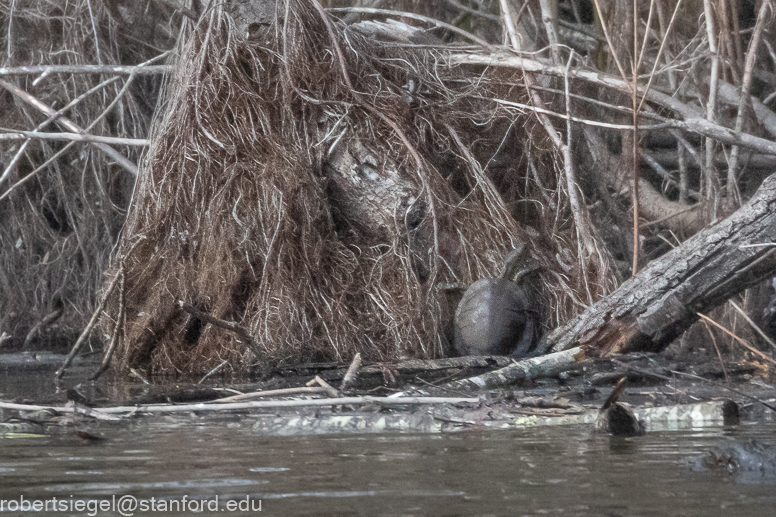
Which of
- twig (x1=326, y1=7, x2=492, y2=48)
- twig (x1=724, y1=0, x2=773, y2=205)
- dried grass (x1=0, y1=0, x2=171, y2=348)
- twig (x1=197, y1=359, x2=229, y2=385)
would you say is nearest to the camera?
twig (x1=197, y1=359, x2=229, y2=385)

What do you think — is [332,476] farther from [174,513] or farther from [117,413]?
[117,413]

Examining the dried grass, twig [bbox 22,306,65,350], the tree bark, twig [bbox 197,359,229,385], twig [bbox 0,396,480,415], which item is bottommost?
twig [bbox 197,359,229,385]

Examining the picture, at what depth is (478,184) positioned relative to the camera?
5754 millimetres

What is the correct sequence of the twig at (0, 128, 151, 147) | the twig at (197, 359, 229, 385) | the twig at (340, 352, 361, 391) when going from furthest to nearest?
the twig at (0, 128, 151, 147) → the twig at (197, 359, 229, 385) → the twig at (340, 352, 361, 391)

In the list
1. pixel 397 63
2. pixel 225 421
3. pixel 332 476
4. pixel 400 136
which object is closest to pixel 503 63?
pixel 397 63

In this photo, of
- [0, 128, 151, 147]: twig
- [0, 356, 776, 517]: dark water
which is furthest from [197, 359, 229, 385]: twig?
[0, 356, 776, 517]: dark water

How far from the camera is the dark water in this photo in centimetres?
151

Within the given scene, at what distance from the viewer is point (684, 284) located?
12.9 ft

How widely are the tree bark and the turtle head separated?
105 centimetres

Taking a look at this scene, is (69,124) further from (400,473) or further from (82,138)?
(400,473)

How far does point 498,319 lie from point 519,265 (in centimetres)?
59

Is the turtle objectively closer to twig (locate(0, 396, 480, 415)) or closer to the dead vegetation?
the dead vegetation

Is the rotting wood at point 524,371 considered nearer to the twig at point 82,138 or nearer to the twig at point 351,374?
the twig at point 351,374

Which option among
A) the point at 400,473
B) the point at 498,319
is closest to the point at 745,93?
the point at 498,319
